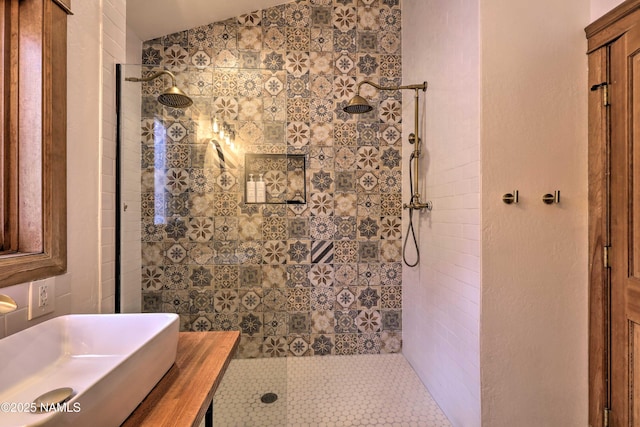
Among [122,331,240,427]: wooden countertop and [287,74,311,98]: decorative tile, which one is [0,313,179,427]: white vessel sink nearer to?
[122,331,240,427]: wooden countertop

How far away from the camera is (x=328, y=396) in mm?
1992

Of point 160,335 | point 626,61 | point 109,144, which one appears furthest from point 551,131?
point 109,144

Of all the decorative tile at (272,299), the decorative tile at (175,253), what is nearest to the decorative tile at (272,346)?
the decorative tile at (272,299)

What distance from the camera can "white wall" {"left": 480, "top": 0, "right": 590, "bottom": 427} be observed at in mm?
1459

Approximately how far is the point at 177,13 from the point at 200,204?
1.55 meters

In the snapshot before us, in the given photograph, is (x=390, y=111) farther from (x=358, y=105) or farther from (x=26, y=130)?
(x=26, y=130)

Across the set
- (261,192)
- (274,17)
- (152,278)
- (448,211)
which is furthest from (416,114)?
(152,278)

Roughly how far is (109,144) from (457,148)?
1.82m

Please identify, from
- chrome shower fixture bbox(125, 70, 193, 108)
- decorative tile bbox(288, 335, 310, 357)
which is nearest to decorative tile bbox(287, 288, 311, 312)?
decorative tile bbox(288, 335, 310, 357)

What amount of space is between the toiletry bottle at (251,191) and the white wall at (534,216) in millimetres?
1197

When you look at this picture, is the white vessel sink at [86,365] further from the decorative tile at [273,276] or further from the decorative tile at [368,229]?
the decorative tile at [368,229]

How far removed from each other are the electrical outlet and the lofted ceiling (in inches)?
77.9

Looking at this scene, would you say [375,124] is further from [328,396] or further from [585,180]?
[328,396]

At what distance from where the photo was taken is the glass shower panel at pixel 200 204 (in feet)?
5.64
